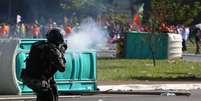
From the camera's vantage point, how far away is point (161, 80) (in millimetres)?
19312

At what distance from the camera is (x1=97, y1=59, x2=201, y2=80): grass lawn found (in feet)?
64.8

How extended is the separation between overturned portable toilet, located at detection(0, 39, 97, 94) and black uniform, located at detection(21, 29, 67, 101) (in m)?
5.74

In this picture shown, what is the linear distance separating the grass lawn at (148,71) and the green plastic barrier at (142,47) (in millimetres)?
3795

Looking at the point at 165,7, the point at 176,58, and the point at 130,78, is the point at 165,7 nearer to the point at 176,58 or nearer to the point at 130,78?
the point at 176,58

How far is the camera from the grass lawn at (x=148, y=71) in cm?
1977

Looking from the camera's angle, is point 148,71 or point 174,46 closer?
point 148,71

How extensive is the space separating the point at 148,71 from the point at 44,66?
496 inches

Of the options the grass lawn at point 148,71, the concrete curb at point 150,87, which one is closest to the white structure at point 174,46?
the grass lawn at point 148,71

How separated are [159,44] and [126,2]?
43.3 metres

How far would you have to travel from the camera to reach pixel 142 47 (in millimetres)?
29047

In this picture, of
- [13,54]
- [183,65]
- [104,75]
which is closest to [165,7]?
[183,65]

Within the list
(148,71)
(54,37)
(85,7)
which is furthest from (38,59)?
(85,7)

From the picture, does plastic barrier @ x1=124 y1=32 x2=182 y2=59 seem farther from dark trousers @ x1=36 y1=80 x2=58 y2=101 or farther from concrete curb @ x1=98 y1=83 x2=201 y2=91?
dark trousers @ x1=36 y1=80 x2=58 y2=101

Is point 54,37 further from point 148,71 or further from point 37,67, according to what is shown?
point 148,71
